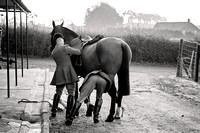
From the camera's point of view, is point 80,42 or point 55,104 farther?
point 80,42

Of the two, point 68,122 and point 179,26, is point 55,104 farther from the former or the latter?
point 179,26

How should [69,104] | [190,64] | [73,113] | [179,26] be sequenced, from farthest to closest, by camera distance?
1. [179,26]
2. [190,64]
3. [69,104]
4. [73,113]

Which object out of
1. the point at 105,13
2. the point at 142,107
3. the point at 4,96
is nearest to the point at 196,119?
the point at 142,107

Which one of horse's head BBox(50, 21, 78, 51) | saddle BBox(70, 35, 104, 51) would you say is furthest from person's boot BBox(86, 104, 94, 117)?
horse's head BBox(50, 21, 78, 51)

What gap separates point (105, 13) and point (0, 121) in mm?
55808

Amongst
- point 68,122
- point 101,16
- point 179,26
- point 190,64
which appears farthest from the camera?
point 101,16

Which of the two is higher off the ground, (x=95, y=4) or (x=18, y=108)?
(x=95, y=4)

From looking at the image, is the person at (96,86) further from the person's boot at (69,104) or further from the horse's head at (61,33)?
the horse's head at (61,33)

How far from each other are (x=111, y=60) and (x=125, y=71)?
0.44m

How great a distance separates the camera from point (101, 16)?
59.4 metres

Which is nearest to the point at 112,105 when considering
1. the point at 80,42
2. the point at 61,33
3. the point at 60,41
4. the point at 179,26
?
the point at 80,42

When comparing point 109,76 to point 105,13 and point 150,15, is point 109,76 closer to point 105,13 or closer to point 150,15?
point 105,13

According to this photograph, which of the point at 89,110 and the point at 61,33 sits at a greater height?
the point at 61,33

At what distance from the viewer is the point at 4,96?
7859 millimetres
